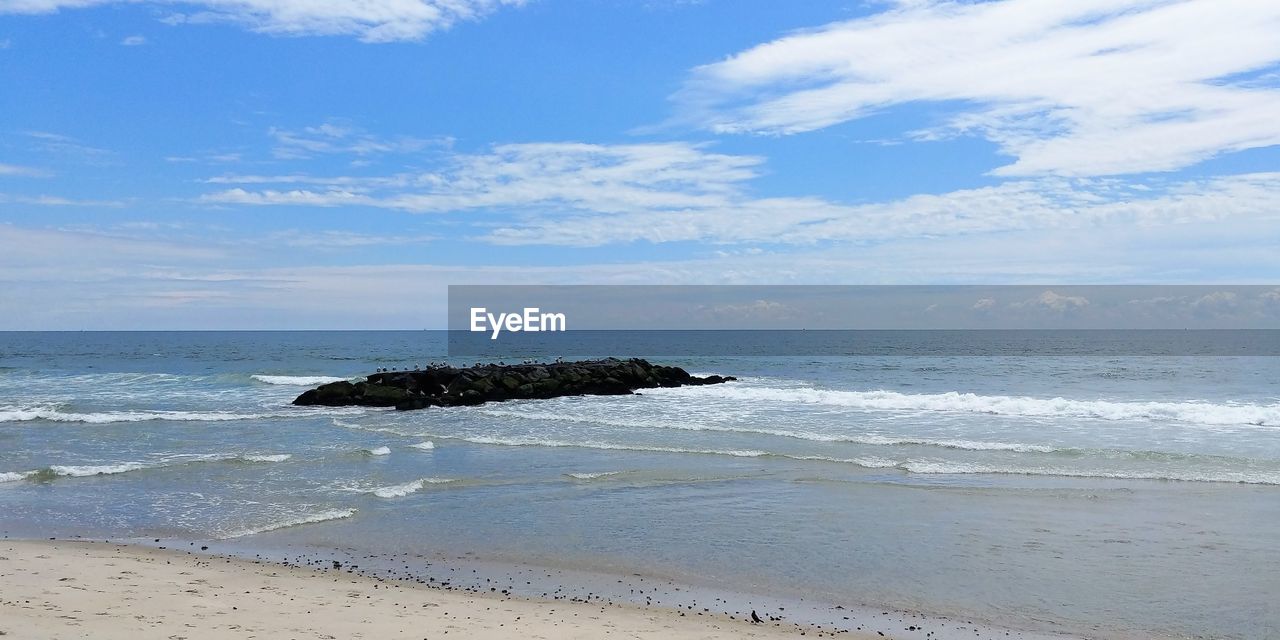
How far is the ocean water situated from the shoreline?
1.97 ft

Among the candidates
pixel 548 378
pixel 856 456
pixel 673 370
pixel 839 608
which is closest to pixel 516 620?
pixel 839 608

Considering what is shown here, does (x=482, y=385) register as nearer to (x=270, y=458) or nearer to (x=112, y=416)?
(x=112, y=416)

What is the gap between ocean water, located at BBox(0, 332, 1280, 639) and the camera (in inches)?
356

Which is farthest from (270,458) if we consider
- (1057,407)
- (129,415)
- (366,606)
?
(1057,407)

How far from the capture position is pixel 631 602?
26.9ft

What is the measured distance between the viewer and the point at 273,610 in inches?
293

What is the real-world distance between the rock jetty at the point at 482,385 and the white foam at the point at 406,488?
14486 mm

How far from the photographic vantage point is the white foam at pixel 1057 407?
77.9 ft

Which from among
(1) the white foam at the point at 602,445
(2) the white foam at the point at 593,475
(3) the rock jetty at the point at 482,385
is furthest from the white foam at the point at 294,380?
(2) the white foam at the point at 593,475

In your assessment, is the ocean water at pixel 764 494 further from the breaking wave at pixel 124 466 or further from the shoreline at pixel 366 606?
the shoreline at pixel 366 606

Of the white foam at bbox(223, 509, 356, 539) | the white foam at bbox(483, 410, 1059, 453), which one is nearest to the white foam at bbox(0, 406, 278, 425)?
the white foam at bbox(483, 410, 1059, 453)

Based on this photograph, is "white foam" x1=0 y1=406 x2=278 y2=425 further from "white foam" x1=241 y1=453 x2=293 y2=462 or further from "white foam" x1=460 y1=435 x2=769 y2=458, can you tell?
"white foam" x1=460 y1=435 x2=769 y2=458

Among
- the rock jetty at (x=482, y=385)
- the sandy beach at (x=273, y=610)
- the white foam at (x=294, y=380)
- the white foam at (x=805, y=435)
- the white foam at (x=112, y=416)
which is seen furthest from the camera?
the white foam at (x=294, y=380)

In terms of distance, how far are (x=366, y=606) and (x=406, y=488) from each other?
6664mm
